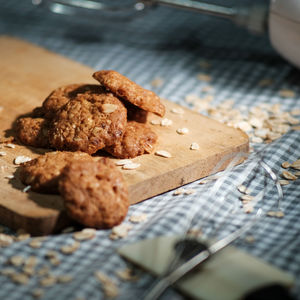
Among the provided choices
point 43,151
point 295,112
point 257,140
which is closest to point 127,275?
point 43,151

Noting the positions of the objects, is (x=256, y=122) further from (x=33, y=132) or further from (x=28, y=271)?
(x=28, y=271)

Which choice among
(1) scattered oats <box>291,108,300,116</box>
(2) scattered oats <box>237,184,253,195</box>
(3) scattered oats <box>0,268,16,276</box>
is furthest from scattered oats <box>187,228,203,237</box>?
(1) scattered oats <box>291,108,300,116</box>

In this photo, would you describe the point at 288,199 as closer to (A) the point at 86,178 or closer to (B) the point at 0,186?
(A) the point at 86,178

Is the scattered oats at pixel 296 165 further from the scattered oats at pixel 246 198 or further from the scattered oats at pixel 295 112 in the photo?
the scattered oats at pixel 295 112

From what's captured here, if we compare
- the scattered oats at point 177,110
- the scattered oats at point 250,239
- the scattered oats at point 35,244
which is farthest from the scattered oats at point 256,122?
the scattered oats at point 35,244

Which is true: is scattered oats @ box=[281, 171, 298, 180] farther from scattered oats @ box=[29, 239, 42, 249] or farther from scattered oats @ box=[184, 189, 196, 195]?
scattered oats @ box=[29, 239, 42, 249]

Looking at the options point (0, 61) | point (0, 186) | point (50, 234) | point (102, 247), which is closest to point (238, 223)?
point (102, 247)
